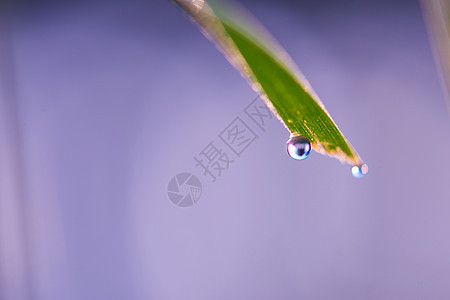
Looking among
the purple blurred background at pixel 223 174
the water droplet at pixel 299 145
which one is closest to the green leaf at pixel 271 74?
the water droplet at pixel 299 145

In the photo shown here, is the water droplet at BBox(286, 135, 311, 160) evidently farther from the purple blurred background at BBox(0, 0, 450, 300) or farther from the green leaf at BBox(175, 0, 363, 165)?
the purple blurred background at BBox(0, 0, 450, 300)

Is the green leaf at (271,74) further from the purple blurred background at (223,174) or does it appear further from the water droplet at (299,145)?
the purple blurred background at (223,174)

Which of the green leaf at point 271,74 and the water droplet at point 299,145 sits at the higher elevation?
the green leaf at point 271,74

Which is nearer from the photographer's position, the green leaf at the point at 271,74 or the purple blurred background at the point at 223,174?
the green leaf at the point at 271,74

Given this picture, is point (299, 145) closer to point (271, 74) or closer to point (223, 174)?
point (271, 74)

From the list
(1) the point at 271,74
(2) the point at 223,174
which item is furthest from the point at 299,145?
(2) the point at 223,174

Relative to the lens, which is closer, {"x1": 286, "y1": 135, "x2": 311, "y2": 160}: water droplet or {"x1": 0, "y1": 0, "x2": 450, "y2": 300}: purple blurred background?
{"x1": 286, "y1": 135, "x2": 311, "y2": 160}: water droplet

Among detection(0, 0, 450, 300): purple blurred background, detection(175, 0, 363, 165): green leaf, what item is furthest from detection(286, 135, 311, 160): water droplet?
detection(0, 0, 450, 300): purple blurred background

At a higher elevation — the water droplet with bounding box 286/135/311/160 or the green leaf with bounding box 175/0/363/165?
the green leaf with bounding box 175/0/363/165
